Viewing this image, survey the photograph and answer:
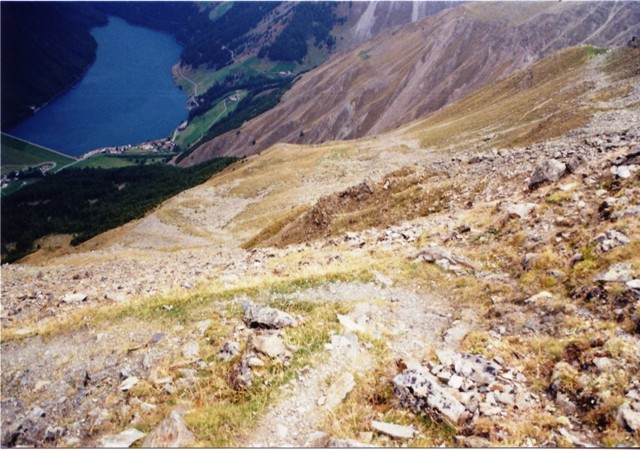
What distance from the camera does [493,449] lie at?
28.6ft

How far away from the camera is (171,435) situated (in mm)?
10211

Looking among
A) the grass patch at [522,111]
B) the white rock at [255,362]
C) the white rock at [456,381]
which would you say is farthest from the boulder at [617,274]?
the grass patch at [522,111]

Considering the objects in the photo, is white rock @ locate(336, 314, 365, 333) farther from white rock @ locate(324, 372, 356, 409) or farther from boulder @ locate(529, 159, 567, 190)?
boulder @ locate(529, 159, 567, 190)

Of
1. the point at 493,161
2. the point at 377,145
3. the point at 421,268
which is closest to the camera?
the point at 421,268

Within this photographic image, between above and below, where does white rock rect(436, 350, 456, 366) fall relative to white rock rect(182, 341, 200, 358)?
below

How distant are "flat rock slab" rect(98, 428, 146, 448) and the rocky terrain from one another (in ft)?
0.17

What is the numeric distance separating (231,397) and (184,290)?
11359mm

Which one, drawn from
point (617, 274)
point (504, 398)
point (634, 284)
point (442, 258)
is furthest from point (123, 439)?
point (617, 274)

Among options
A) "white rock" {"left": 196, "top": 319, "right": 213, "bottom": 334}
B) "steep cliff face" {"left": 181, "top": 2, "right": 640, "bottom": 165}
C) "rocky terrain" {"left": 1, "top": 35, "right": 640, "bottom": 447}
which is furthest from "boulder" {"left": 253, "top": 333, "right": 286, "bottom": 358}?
"steep cliff face" {"left": 181, "top": 2, "right": 640, "bottom": 165}

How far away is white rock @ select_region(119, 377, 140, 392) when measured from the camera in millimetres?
13031

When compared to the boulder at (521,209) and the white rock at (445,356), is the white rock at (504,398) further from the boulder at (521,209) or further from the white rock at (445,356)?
the boulder at (521,209)

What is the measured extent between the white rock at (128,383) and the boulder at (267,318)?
4.36 metres

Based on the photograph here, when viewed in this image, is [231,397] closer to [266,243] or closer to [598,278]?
[598,278]

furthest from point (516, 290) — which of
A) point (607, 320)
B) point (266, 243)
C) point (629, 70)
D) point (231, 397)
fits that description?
point (629, 70)
